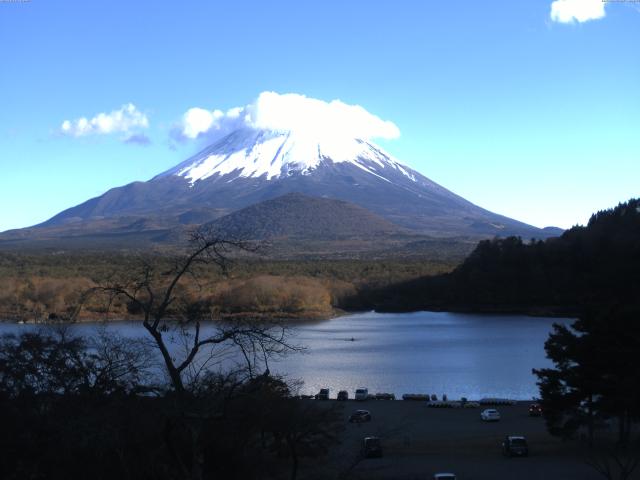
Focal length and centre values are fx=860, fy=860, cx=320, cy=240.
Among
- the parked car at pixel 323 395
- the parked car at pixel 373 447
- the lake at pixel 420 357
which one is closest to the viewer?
the parked car at pixel 373 447

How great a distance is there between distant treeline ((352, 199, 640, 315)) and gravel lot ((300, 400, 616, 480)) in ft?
117

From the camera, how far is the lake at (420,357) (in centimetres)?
2447

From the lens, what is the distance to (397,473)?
1171 centimetres

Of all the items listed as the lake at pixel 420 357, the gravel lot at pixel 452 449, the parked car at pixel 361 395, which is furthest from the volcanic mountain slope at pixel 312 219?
the gravel lot at pixel 452 449

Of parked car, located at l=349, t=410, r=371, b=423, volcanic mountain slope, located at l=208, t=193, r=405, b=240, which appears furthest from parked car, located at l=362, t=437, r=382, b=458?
volcanic mountain slope, located at l=208, t=193, r=405, b=240

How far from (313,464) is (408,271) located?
55620 millimetres

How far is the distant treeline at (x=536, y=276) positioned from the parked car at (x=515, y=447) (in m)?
39.6

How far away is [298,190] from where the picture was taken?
144 meters

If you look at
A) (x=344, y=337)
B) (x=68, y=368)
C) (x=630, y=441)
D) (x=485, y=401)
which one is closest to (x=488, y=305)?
(x=344, y=337)

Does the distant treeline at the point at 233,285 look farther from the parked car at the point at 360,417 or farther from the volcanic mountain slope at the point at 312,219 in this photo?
the volcanic mountain slope at the point at 312,219

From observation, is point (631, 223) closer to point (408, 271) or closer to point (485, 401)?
point (408, 271)

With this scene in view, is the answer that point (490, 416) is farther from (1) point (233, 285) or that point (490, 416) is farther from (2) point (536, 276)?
(2) point (536, 276)

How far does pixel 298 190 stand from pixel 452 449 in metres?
130

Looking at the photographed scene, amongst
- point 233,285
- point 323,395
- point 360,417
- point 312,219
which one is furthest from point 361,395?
point 312,219
